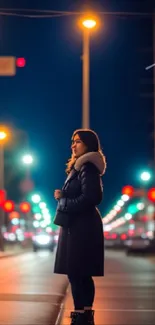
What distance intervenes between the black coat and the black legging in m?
0.13

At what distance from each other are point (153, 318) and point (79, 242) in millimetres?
3595

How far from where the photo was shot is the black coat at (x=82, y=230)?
7.86 metres

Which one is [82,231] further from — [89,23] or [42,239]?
[42,239]

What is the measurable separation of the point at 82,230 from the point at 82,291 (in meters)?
0.64

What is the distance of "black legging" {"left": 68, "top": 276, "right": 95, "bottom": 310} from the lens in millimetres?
7980

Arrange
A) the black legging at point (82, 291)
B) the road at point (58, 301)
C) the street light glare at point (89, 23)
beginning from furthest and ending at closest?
the street light glare at point (89, 23)
the road at point (58, 301)
the black legging at point (82, 291)

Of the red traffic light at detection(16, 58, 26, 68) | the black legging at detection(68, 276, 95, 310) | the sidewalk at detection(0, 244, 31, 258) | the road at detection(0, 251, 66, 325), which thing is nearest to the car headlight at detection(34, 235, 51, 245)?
the sidewalk at detection(0, 244, 31, 258)

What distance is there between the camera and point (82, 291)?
26.4 feet

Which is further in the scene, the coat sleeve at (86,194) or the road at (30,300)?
the road at (30,300)

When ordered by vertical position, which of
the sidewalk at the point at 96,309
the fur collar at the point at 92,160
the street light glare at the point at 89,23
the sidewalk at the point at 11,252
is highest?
the street light glare at the point at 89,23

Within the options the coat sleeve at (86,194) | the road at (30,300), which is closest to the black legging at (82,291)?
the coat sleeve at (86,194)

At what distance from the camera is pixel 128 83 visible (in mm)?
41250

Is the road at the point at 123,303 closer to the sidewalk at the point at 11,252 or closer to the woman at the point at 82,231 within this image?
the woman at the point at 82,231

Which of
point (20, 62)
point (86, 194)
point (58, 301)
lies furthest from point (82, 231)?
point (20, 62)
